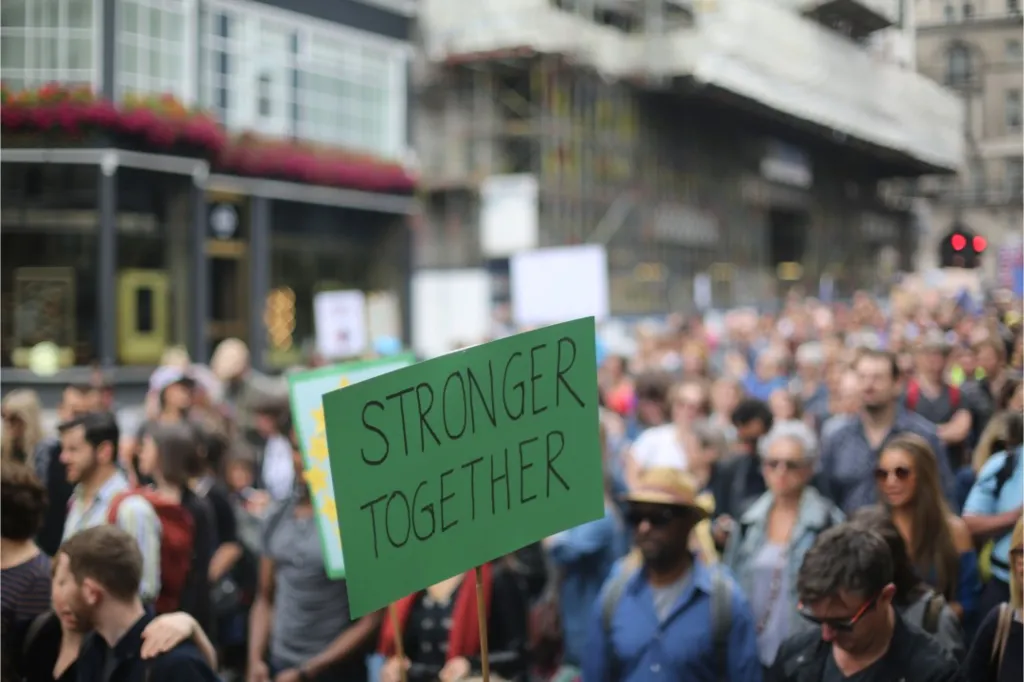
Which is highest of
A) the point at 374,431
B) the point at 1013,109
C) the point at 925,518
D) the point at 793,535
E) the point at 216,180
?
the point at 216,180

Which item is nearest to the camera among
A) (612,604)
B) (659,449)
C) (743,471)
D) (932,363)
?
(612,604)

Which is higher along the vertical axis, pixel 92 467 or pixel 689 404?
pixel 689 404

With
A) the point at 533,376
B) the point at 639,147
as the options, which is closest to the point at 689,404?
the point at 533,376

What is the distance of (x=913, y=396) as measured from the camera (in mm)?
8922

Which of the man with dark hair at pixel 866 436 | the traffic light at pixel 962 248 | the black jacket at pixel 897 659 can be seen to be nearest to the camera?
the black jacket at pixel 897 659

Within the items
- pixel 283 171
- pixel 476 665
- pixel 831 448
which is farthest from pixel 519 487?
pixel 283 171

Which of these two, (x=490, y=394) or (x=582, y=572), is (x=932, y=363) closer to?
(x=582, y=572)

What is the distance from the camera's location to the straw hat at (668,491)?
491 centimetres

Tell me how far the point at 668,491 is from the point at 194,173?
1879 cm

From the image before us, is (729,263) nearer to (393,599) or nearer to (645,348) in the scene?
(645,348)

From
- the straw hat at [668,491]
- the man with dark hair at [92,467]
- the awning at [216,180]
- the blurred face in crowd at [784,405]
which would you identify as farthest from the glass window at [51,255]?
the straw hat at [668,491]

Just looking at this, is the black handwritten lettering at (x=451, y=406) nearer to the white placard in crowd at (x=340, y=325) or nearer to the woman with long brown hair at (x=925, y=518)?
the woman with long brown hair at (x=925, y=518)

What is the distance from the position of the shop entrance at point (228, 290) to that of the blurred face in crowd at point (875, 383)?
18.0 metres

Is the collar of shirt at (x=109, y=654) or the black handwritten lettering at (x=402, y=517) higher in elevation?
the black handwritten lettering at (x=402, y=517)
